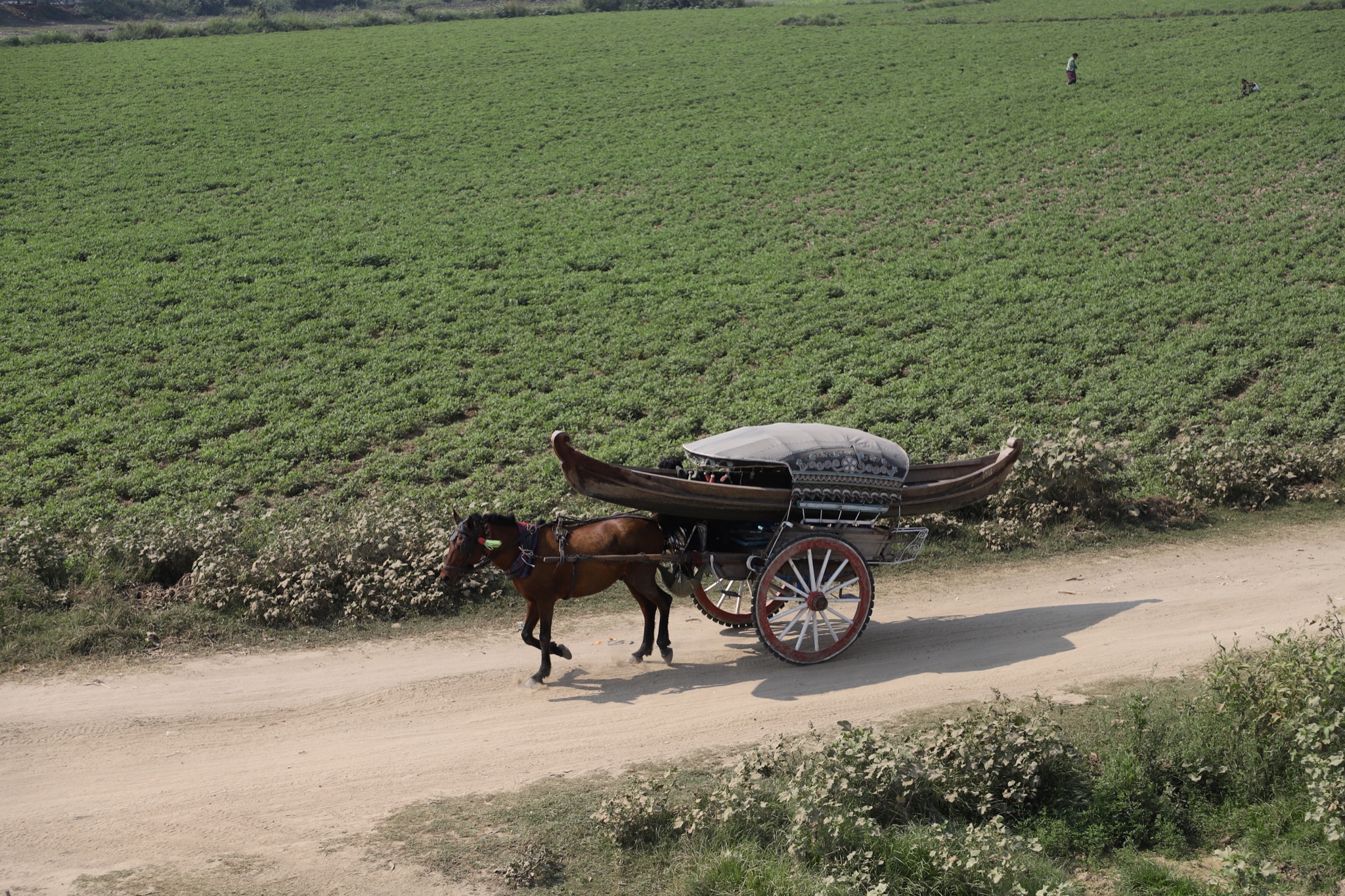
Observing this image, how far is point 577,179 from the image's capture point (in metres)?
29.5

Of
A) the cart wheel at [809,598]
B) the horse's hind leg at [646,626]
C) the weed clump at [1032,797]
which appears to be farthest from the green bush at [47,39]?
the weed clump at [1032,797]

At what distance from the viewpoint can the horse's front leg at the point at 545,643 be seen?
383 inches

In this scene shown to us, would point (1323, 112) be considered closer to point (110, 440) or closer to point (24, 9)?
point (110, 440)

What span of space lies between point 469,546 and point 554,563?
2.90 feet

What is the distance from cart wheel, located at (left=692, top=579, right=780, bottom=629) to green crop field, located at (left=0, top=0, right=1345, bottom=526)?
371 centimetres

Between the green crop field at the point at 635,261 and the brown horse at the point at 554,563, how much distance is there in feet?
14.8

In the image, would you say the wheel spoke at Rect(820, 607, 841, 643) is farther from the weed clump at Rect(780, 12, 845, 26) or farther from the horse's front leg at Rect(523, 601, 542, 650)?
the weed clump at Rect(780, 12, 845, 26)

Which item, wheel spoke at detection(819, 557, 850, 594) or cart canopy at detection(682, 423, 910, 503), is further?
wheel spoke at detection(819, 557, 850, 594)

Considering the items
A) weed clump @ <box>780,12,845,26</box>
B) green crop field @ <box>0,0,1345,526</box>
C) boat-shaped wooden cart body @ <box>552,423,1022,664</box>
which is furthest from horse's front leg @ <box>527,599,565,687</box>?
weed clump @ <box>780,12,845,26</box>

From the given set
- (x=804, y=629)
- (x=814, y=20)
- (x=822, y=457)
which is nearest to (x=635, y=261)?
(x=822, y=457)

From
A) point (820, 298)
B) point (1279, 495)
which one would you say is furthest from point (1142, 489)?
point (820, 298)

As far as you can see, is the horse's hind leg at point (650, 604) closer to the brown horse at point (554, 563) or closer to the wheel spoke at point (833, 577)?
the brown horse at point (554, 563)

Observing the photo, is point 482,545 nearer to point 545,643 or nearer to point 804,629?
point 545,643

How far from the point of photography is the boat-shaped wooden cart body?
30.8 feet
